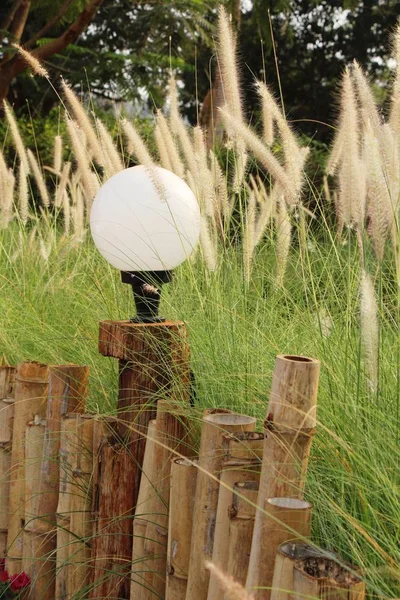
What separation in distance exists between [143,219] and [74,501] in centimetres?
75

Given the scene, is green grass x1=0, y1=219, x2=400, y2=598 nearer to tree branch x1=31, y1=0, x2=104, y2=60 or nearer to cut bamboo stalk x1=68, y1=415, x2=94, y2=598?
cut bamboo stalk x1=68, y1=415, x2=94, y2=598

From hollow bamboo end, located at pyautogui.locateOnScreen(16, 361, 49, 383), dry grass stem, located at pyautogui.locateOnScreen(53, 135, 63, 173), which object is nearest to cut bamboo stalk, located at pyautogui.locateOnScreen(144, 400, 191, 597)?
hollow bamboo end, located at pyautogui.locateOnScreen(16, 361, 49, 383)

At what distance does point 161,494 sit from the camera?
→ 6.23ft

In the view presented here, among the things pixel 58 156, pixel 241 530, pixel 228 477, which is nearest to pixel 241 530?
pixel 241 530

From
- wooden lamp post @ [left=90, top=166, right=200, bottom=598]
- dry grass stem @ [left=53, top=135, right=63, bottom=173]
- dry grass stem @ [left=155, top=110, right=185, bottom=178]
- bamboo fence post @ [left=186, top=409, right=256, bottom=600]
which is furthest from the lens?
dry grass stem @ [left=53, top=135, right=63, bottom=173]

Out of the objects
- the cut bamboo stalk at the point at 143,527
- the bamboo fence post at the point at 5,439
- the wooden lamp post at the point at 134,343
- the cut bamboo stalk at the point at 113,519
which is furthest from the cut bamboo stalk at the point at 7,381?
the cut bamboo stalk at the point at 143,527

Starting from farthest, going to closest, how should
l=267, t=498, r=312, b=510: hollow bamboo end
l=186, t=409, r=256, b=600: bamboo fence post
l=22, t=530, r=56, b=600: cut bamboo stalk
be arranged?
1. l=22, t=530, r=56, b=600: cut bamboo stalk
2. l=186, t=409, r=256, b=600: bamboo fence post
3. l=267, t=498, r=312, b=510: hollow bamboo end

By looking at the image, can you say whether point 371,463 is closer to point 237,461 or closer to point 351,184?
point 237,461

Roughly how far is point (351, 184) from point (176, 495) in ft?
2.84

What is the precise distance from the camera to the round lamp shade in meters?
2.15

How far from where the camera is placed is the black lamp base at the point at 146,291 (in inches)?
84.8

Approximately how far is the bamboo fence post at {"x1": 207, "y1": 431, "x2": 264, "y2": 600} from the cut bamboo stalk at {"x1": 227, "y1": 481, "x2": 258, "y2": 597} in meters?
0.03

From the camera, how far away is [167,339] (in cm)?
205

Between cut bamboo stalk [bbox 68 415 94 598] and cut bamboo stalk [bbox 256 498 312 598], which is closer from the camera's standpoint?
cut bamboo stalk [bbox 256 498 312 598]
